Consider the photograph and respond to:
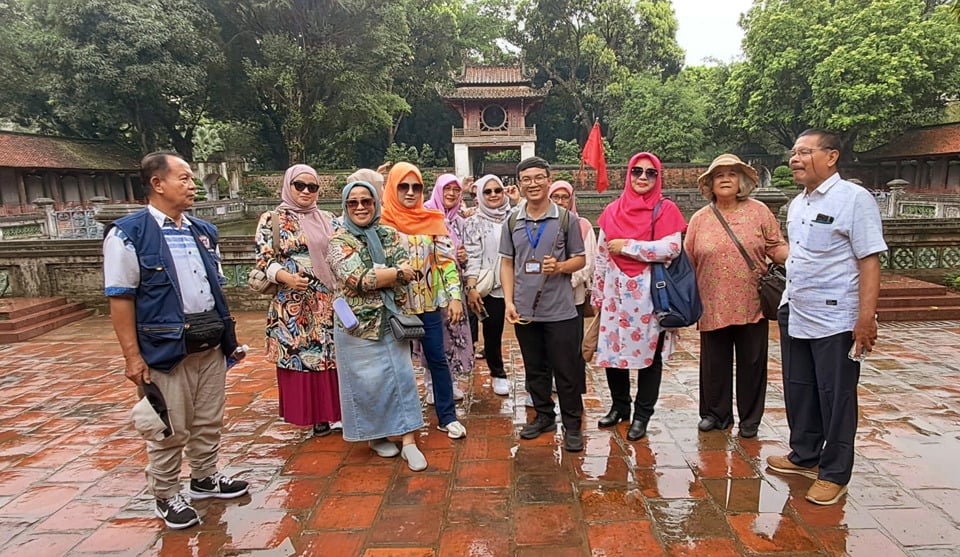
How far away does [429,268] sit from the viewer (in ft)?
10.8

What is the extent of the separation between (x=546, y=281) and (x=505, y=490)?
3.69ft

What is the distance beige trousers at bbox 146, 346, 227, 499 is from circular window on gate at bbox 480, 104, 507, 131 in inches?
1112

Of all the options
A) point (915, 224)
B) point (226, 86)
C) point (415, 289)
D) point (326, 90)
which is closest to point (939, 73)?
point (915, 224)

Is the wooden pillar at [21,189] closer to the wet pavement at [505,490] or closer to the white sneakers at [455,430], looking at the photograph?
the wet pavement at [505,490]

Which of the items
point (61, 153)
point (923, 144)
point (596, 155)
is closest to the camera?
point (596, 155)

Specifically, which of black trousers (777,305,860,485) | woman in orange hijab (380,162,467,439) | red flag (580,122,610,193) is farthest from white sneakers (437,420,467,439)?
red flag (580,122,610,193)

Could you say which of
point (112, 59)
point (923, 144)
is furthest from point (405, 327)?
point (923, 144)

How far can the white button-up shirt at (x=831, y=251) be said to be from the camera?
2.38 meters

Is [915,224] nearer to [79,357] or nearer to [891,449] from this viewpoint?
[891,449]

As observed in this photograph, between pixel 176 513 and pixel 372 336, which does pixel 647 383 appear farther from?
pixel 176 513

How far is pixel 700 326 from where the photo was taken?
3.24 metres

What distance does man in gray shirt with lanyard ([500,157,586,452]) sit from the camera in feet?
10.1

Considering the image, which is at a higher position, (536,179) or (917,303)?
(536,179)

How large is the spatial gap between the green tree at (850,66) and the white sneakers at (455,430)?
2388 centimetres
